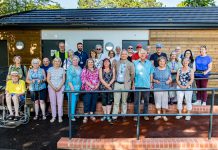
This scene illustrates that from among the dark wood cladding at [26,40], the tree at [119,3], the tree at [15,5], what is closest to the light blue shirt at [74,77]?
the dark wood cladding at [26,40]

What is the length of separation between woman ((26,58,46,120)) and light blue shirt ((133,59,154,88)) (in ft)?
7.10

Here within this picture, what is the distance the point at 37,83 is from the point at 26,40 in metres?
4.61

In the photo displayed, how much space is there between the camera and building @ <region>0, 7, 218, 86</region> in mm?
8906

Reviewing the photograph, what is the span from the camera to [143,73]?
541 cm

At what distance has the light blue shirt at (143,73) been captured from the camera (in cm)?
542

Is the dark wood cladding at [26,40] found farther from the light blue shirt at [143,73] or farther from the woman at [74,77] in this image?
the light blue shirt at [143,73]

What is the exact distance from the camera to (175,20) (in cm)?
903

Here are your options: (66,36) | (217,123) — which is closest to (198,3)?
(66,36)

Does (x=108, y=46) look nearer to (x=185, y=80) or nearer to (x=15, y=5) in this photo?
(x=185, y=80)

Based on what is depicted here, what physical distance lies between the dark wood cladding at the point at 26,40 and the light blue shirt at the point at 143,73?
18.0 ft

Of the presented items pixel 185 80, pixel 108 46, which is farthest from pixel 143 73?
pixel 108 46

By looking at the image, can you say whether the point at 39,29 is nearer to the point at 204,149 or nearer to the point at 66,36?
the point at 66,36

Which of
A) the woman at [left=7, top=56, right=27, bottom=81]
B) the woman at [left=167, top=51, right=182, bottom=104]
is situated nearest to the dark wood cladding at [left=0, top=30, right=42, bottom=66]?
the woman at [left=7, top=56, right=27, bottom=81]

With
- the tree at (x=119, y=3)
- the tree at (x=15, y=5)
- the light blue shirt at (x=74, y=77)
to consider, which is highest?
the tree at (x=119, y=3)
